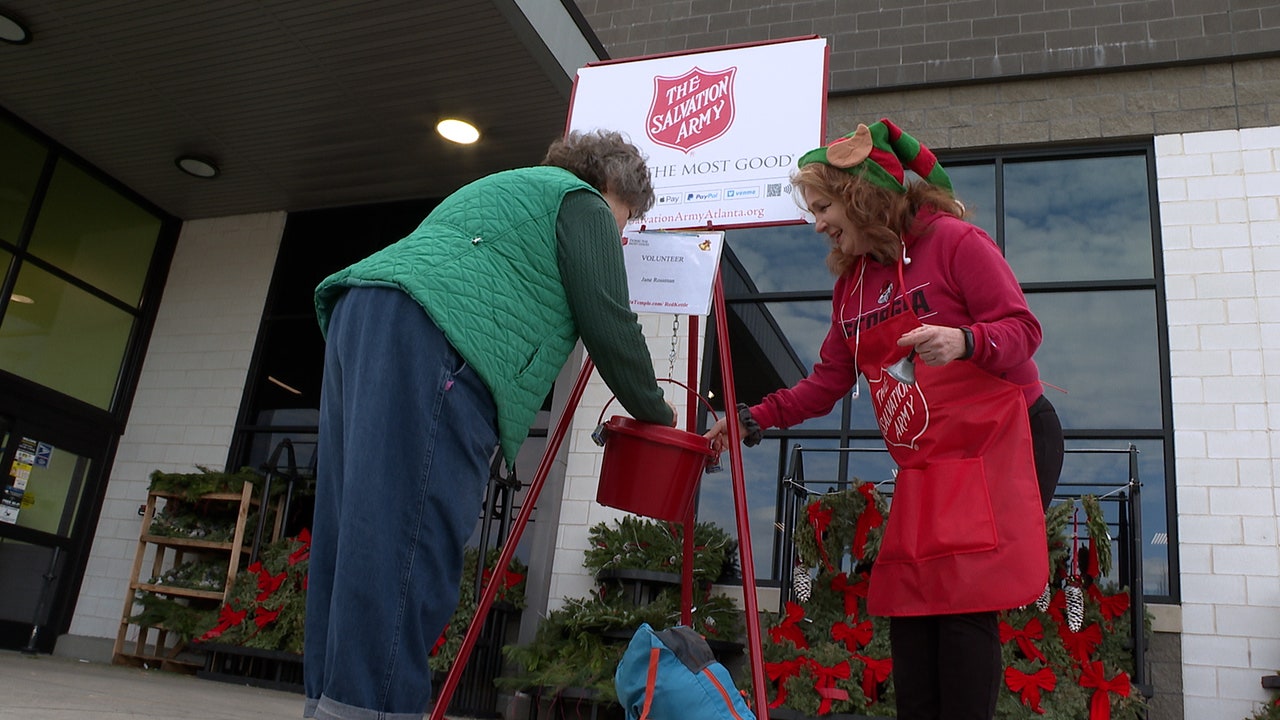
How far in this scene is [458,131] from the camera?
5785 millimetres

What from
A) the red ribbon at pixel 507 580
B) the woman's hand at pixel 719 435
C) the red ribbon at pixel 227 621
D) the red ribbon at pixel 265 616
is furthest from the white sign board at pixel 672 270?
the red ribbon at pixel 227 621

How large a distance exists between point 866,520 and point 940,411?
7.70 feet

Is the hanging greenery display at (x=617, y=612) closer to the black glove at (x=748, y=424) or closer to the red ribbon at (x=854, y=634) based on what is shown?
the red ribbon at (x=854, y=634)

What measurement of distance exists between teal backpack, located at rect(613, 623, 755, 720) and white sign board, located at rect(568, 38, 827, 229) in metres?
1.54

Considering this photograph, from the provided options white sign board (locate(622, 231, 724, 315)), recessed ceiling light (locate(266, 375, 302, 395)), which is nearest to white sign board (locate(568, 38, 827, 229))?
white sign board (locate(622, 231, 724, 315))

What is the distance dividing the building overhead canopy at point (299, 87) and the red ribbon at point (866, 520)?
2.78 meters

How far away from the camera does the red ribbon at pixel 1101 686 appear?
3498mm

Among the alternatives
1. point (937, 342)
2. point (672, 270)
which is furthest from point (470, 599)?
point (937, 342)

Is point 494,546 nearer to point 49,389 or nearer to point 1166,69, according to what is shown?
point 49,389

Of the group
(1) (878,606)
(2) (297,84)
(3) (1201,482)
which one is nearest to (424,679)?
(1) (878,606)

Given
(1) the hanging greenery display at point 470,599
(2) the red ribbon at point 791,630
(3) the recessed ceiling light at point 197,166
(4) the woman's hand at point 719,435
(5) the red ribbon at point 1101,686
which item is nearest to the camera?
(4) the woman's hand at point 719,435

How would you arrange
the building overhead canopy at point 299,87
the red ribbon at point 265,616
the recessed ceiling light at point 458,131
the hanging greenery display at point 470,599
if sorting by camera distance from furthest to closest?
the recessed ceiling light at point 458,131
the red ribbon at point 265,616
the building overhead canopy at point 299,87
the hanging greenery display at point 470,599

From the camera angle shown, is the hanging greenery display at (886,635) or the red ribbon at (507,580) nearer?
the hanging greenery display at (886,635)

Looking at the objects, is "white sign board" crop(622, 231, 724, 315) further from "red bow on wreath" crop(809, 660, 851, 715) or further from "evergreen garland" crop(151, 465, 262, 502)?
"evergreen garland" crop(151, 465, 262, 502)
